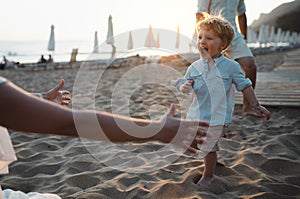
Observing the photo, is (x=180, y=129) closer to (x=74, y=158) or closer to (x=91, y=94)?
(x=74, y=158)

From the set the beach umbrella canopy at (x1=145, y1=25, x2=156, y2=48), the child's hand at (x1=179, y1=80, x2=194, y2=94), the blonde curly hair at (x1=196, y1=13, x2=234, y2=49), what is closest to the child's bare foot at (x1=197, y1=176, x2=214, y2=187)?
the child's hand at (x1=179, y1=80, x2=194, y2=94)

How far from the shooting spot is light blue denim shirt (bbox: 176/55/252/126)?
2287mm

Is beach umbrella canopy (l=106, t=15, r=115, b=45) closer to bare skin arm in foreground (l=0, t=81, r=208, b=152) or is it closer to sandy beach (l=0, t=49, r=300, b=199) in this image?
sandy beach (l=0, t=49, r=300, b=199)

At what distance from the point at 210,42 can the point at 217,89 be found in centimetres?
36

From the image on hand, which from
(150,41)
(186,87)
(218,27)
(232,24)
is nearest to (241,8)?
(232,24)

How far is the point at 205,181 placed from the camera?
229 centimetres

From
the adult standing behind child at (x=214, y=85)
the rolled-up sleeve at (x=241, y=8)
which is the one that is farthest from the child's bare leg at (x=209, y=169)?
the rolled-up sleeve at (x=241, y=8)

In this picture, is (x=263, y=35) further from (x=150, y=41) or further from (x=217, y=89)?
(x=217, y=89)

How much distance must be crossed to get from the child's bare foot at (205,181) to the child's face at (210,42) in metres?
0.93

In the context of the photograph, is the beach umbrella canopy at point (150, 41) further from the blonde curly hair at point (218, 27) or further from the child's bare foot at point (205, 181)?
the child's bare foot at point (205, 181)

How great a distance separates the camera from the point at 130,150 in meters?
3.09

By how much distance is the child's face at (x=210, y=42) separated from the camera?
2.29 m

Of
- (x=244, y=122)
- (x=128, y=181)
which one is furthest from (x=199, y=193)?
(x=244, y=122)

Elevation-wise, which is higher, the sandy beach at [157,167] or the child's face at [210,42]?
the child's face at [210,42]
